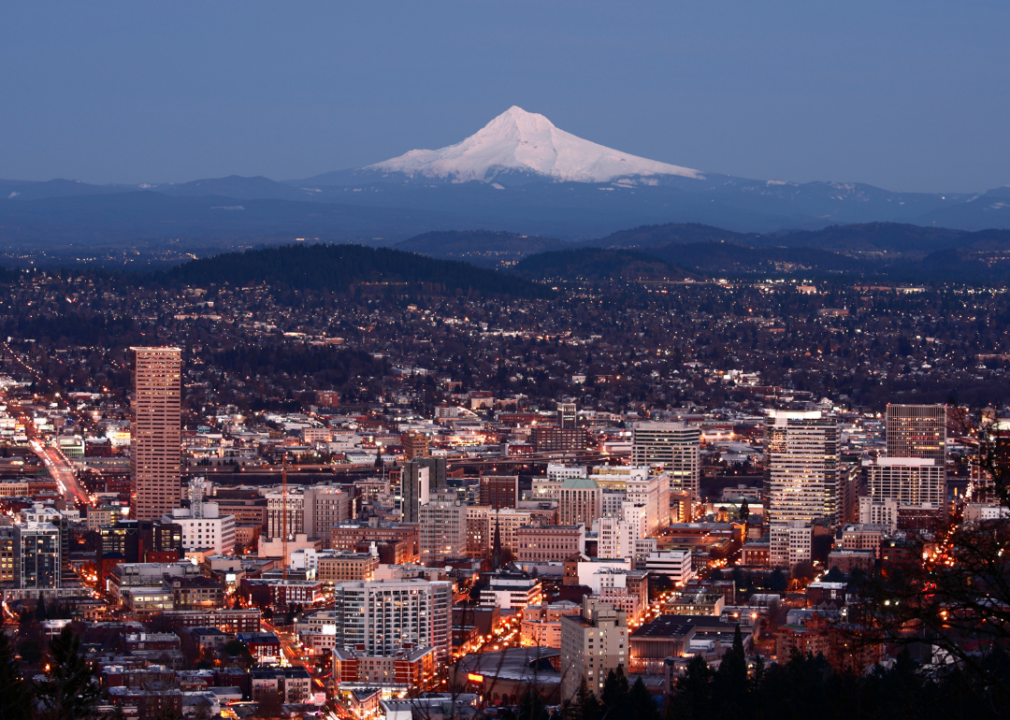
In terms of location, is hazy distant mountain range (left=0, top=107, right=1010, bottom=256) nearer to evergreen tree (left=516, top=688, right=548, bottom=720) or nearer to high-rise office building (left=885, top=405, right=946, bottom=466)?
high-rise office building (left=885, top=405, right=946, bottom=466)

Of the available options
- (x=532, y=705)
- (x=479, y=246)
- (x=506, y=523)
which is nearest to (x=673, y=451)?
(x=506, y=523)

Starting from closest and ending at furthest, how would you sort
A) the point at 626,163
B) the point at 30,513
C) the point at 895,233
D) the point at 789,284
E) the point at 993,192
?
the point at 30,513 → the point at 789,284 → the point at 895,233 → the point at 626,163 → the point at 993,192

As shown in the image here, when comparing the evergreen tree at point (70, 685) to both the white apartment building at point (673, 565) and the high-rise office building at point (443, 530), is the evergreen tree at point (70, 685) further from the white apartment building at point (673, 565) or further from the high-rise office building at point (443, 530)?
the high-rise office building at point (443, 530)

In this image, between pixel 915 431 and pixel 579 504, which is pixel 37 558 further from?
pixel 915 431

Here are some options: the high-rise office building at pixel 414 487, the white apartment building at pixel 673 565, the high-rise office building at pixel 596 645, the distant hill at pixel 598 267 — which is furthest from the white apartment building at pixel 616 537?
the distant hill at pixel 598 267

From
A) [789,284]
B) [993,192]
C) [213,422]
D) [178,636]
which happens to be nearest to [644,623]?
[178,636]

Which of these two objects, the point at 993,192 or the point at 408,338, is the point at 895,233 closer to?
the point at 408,338
